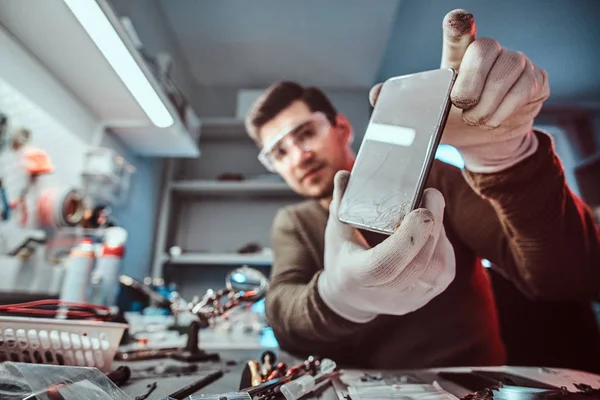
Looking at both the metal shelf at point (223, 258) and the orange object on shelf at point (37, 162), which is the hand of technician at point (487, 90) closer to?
the orange object on shelf at point (37, 162)

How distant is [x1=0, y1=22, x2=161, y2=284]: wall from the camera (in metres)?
0.83

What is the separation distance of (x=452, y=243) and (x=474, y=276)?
14 cm

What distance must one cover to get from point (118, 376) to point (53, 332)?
0.12 meters

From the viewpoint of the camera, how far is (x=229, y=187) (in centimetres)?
181

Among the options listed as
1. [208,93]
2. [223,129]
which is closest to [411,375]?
[223,129]

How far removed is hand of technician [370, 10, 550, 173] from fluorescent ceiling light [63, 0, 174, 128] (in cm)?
82

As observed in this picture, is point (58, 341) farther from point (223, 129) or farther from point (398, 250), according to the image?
point (223, 129)

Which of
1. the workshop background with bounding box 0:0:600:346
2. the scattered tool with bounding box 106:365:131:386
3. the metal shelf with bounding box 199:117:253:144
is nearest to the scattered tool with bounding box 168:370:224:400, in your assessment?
the scattered tool with bounding box 106:365:131:386

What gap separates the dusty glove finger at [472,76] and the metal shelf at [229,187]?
149cm

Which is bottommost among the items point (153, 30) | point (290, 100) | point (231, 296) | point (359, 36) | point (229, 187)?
point (231, 296)

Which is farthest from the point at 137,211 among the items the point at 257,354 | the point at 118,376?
the point at 118,376

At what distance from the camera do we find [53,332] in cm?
47

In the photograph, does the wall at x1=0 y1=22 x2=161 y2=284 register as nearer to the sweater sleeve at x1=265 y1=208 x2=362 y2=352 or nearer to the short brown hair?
the short brown hair

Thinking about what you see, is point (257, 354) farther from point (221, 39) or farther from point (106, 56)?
point (221, 39)
